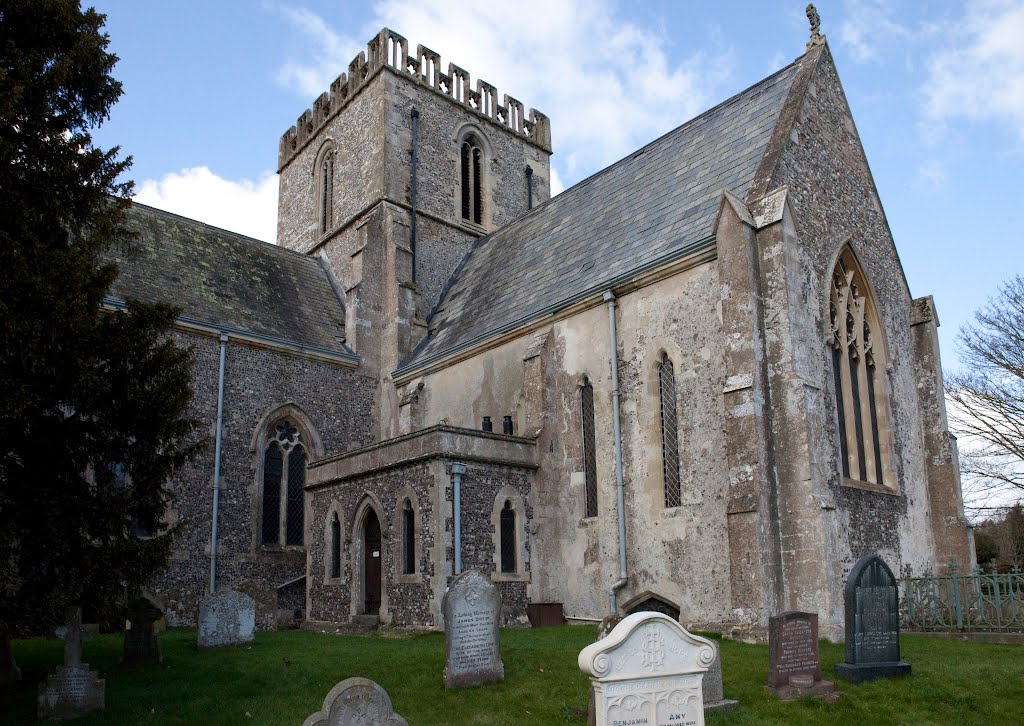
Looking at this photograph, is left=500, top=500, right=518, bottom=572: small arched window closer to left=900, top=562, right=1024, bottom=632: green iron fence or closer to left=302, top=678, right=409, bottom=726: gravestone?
left=900, top=562, right=1024, bottom=632: green iron fence

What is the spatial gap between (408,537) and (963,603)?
33.9ft

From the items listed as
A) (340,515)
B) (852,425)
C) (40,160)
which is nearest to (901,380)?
(852,425)

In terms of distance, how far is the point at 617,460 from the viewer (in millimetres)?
16766

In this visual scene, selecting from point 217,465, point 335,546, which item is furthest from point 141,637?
point 217,465

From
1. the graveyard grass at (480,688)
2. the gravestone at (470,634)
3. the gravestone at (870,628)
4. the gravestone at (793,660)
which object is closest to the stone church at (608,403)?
the graveyard grass at (480,688)

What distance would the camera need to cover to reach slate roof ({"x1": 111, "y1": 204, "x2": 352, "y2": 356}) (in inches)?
843

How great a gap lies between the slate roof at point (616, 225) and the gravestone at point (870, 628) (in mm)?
7134

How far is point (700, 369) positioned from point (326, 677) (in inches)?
339

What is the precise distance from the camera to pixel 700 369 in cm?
1581

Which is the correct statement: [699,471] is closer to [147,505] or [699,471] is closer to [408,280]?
[147,505]

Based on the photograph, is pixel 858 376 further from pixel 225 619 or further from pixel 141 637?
pixel 141 637

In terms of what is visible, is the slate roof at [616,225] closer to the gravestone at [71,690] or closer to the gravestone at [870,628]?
the gravestone at [870,628]

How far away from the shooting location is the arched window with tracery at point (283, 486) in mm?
21141

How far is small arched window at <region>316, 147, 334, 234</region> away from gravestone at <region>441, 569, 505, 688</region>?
2076cm
